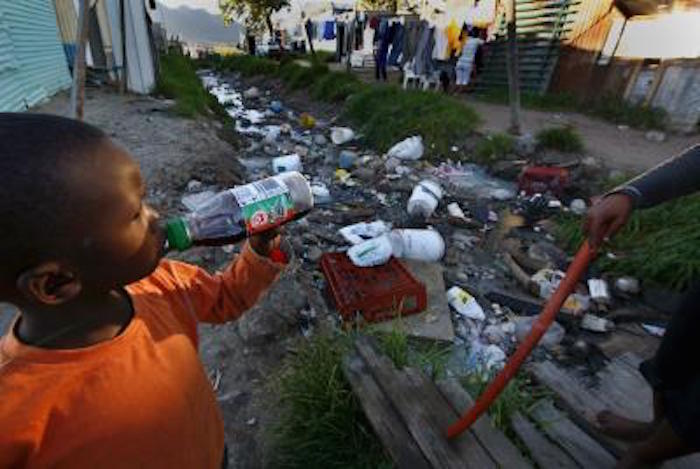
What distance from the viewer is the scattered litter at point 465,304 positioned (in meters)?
3.21

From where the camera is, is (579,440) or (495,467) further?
(579,440)

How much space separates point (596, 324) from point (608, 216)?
2.02 meters

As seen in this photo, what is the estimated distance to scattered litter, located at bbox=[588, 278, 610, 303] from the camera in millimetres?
3354

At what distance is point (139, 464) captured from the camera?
0.93m

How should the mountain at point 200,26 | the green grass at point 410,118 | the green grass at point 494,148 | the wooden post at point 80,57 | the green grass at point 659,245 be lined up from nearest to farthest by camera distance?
1. the green grass at point 659,245
2. the wooden post at point 80,57
3. the green grass at point 494,148
4. the green grass at point 410,118
5. the mountain at point 200,26

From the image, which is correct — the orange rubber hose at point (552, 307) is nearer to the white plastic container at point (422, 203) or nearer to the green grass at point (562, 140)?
the white plastic container at point (422, 203)

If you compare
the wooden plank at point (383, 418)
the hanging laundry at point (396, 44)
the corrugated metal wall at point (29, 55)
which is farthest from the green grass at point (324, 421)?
the hanging laundry at point (396, 44)

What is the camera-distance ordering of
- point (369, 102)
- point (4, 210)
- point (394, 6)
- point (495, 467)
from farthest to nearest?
1. point (394, 6)
2. point (369, 102)
3. point (495, 467)
4. point (4, 210)

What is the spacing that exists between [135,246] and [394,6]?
20.3 m

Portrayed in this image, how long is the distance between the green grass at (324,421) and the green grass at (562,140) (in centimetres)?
474

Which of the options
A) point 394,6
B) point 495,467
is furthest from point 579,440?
point 394,6

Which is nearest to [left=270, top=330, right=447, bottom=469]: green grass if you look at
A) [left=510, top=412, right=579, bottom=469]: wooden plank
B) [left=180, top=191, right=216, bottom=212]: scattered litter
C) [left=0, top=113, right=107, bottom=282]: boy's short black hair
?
[left=510, top=412, right=579, bottom=469]: wooden plank

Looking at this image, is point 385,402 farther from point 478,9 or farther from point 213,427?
point 478,9

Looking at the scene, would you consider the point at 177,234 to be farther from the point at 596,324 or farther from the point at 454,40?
the point at 454,40
